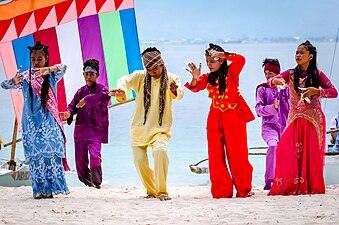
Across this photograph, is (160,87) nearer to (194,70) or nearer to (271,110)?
(194,70)

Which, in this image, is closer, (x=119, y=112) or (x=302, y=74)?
(x=302, y=74)

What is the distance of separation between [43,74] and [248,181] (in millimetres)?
1651

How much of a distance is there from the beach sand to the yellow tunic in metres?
A: 0.45

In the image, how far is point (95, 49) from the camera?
29.8 ft

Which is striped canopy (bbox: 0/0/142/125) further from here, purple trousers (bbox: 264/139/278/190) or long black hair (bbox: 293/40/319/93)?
long black hair (bbox: 293/40/319/93)

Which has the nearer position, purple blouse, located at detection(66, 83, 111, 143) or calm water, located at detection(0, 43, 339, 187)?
purple blouse, located at detection(66, 83, 111, 143)

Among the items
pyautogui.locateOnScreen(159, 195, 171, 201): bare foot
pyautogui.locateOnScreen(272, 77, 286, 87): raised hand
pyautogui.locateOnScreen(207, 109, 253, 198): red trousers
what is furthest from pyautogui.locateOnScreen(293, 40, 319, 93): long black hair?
pyautogui.locateOnScreen(159, 195, 171, 201): bare foot

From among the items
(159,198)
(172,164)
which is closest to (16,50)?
(159,198)

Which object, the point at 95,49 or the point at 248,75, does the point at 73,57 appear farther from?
the point at 248,75

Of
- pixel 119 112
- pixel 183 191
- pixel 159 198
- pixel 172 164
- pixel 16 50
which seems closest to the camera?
pixel 159 198

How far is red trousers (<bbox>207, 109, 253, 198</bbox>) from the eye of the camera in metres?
6.94

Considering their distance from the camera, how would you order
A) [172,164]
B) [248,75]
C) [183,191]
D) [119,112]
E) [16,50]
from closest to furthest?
[183,191] → [16,50] → [172,164] → [119,112] → [248,75]

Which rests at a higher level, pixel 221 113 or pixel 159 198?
pixel 221 113

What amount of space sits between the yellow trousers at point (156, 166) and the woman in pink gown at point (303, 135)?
2.72ft
